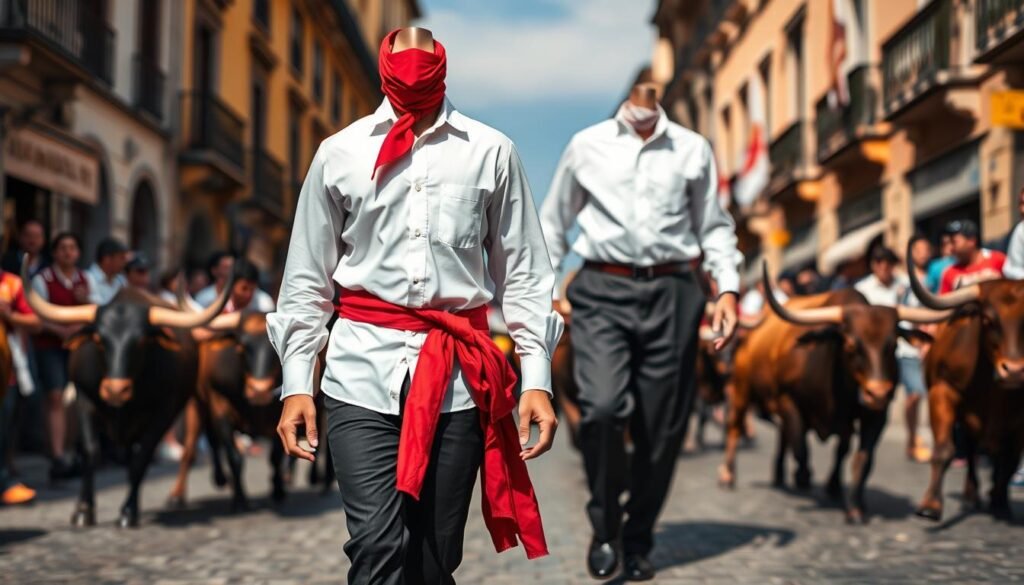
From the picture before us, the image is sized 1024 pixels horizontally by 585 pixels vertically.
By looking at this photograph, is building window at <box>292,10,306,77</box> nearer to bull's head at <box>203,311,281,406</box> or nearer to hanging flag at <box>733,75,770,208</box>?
hanging flag at <box>733,75,770,208</box>

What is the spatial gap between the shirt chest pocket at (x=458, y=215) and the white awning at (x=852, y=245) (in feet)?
55.9

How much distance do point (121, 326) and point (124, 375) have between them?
0.33 m

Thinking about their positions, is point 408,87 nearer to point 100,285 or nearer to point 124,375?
point 124,375

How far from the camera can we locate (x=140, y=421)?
8.27 metres

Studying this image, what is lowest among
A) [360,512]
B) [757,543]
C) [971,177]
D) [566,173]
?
[757,543]

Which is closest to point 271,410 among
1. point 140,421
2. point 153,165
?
point 140,421

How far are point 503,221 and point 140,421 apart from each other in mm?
5148

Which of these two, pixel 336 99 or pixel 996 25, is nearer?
pixel 996 25

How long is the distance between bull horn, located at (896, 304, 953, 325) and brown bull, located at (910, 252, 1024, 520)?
10cm

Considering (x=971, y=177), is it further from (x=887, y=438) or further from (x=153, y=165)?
(x=153, y=165)

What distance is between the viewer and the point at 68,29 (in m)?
16.8

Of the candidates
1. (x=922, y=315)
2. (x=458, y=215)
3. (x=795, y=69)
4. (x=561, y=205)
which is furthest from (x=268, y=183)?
(x=458, y=215)

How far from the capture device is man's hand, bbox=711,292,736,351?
5527 mm

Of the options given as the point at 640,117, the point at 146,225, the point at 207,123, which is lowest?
the point at 640,117
